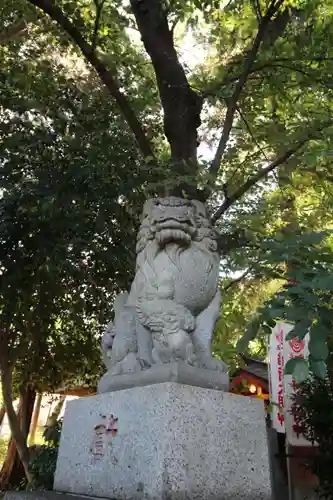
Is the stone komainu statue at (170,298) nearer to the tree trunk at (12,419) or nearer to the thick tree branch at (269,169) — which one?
the thick tree branch at (269,169)

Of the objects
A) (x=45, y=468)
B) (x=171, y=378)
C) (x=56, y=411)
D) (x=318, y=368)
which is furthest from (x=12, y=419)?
(x=318, y=368)

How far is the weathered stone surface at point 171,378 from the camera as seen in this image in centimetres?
272

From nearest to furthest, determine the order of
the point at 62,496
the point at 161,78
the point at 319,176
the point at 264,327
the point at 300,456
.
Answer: the point at 62,496, the point at 264,327, the point at 161,78, the point at 300,456, the point at 319,176

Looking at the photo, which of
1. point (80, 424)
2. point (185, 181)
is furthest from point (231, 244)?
point (80, 424)

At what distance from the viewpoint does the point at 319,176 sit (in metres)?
7.21

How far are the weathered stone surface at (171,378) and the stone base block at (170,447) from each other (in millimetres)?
93

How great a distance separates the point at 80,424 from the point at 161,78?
4284 millimetres

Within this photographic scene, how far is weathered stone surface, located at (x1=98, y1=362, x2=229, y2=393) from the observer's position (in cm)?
272

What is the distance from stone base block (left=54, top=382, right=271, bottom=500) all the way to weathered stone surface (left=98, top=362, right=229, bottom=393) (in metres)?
0.09

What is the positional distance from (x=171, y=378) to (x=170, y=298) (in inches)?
22.5

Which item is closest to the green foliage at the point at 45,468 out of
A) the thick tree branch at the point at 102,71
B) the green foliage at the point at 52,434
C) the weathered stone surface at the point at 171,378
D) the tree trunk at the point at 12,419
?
the green foliage at the point at 52,434

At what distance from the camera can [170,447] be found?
2424 millimetres

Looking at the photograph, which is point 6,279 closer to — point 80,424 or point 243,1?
point 80,424

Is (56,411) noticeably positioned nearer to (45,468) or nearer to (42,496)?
(45,468)
